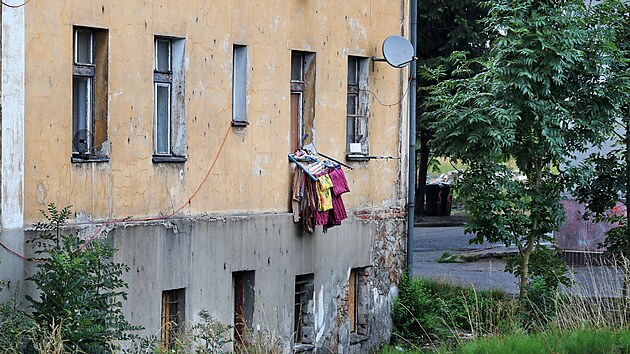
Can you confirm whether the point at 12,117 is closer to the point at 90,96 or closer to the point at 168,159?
the point at 90,96

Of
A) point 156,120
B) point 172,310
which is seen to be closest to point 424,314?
point 172,310

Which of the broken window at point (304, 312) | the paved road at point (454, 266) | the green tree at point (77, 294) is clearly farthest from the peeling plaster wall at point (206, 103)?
the paved road at point (454, 266)

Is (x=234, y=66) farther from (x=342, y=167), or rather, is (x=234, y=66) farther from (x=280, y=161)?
(x=342, y=167)

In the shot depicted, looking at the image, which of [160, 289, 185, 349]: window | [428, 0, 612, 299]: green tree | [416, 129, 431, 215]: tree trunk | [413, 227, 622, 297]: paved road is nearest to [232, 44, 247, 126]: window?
[160, 289, 185, 349]: window

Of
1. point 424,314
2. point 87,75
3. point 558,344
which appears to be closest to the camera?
point 558,344

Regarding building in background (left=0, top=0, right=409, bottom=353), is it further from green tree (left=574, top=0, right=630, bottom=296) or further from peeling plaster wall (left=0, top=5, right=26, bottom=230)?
green tree (left=574, top=0, right=630, bottom=296)

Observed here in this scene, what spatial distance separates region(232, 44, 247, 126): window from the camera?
54.3 feet

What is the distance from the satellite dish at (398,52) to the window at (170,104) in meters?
4.75

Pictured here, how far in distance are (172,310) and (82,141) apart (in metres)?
2.64

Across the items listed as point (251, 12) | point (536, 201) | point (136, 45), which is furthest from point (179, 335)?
point (536, 201)

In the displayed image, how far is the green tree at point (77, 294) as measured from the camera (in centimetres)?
1188

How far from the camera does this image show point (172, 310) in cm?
1542

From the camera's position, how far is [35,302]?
12.1 meters

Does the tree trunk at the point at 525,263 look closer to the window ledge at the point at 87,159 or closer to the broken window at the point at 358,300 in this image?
the broken window at the point at 358,300
